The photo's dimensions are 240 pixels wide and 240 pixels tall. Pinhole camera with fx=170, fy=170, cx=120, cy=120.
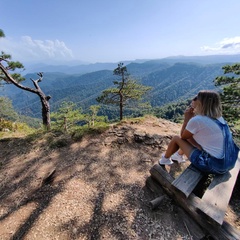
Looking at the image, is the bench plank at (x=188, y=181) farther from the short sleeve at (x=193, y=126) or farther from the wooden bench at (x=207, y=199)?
the short sleeve at (x=193, y=126)

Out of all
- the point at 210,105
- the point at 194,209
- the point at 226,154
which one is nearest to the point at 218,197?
the point at 194,209

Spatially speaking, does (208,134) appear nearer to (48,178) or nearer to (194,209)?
(194,209)

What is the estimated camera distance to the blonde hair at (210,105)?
2.66 metres

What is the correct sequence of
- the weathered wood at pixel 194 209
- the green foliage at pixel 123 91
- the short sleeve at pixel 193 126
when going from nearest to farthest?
the weathered wood at pixel 194 209 → the short sleeve at pixel 193 126 → the green foliage at pixel 123 91

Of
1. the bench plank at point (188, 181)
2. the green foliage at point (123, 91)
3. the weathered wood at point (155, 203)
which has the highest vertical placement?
Answer: the bench plank at point (188, 181)

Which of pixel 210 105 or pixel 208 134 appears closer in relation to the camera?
pixel 208 134

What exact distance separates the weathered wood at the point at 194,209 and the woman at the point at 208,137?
0.51m

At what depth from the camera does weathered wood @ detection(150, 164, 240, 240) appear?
6.44 feet

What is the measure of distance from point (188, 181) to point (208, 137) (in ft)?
2.39

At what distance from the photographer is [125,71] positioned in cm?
1395

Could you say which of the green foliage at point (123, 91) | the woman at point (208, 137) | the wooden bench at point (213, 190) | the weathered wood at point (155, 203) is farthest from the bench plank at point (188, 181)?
the green foliage at point (123, 91)

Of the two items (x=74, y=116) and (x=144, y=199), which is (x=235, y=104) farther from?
(x=74, y=116)

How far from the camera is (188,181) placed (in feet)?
7.86

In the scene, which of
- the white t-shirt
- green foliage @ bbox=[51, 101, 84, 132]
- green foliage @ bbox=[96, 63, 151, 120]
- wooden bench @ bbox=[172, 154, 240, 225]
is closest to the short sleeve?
the white t-shirt
